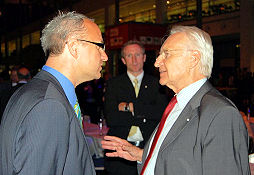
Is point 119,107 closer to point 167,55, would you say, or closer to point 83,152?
point 167,55

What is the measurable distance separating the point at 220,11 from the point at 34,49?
45.1 ft

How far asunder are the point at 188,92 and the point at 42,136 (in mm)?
929

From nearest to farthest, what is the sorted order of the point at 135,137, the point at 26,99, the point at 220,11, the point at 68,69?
the point at 26,99 < the point at 68,69 < the point at 135,137 < the point at 220,11

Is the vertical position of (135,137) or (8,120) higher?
(8,120)

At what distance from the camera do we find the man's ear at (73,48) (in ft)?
4.73

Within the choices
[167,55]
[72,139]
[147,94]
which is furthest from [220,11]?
[72,139]

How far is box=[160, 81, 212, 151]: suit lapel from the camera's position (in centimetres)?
152

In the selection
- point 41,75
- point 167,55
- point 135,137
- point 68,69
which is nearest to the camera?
point 41,75

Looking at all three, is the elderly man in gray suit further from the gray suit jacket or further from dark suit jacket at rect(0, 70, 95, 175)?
dark suit jacket at rect(0, 70, 95, 175)

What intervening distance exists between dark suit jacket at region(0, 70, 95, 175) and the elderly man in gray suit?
50 centimetres

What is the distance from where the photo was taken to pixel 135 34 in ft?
22.4

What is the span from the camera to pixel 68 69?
4.70 feet

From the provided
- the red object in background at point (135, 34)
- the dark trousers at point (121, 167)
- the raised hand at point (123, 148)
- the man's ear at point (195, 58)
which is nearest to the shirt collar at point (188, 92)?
the man's ear at point (195, 58)

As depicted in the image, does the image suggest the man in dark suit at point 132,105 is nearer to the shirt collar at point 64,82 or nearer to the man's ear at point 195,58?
the man's ear at point 195,58
